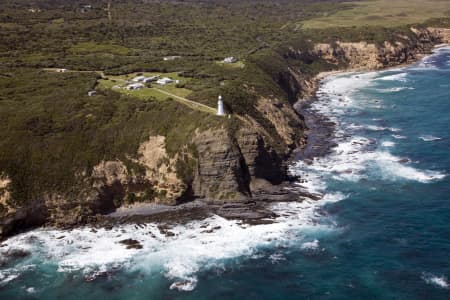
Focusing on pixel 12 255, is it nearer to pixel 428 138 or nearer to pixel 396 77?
pixel 428 138

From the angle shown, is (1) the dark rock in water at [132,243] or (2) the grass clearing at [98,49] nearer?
(1) the dark rock in water at [132,243]

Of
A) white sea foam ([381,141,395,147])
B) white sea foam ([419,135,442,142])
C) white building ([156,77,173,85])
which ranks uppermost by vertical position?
white building ([156,77,173,85])

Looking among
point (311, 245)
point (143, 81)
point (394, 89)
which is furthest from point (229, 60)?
point (311, 245)

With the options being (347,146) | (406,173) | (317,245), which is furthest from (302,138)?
(317,245)

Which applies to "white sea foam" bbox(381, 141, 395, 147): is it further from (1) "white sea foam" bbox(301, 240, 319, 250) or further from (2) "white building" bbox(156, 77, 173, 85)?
(2) "white building" bbox(156, 77, 173, 85)

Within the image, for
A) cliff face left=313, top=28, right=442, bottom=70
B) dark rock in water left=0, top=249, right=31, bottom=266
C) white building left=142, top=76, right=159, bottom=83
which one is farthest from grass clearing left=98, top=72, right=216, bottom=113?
cliff face left=313, top=28, right=442, bottom=70

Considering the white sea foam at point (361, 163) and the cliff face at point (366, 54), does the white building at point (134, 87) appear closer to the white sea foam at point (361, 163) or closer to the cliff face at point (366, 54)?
the white sea foam at point (361, 163)

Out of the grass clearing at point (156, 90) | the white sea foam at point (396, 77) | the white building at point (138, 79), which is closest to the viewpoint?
the grass clearing at point (156, 90)

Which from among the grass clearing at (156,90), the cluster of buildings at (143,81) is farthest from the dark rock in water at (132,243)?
the cluster of buildings at (143,81)

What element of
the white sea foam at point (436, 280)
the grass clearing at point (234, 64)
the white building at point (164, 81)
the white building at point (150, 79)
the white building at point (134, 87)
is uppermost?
the grass clearing at point (234, 64)
